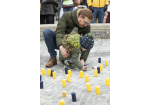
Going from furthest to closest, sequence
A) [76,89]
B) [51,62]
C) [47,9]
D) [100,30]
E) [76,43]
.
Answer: [100,30] < [47,9] < [51,62] < [76,43] < [76,89]

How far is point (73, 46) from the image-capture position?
398cm

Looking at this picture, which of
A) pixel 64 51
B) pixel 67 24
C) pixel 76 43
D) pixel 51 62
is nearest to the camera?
pixel 76 43

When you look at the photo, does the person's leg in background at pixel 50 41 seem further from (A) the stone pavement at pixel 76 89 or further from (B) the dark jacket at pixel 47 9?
(B) the dark jacket at pixel 47 9

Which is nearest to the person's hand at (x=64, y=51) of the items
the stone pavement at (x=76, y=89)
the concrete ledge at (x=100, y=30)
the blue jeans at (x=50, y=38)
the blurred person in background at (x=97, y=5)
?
the stone pavement at (x=76, y=89)

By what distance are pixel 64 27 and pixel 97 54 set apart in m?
1.92

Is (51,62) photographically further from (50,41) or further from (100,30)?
(100,30)

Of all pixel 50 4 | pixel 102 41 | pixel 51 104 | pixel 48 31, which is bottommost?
pixel 51 104

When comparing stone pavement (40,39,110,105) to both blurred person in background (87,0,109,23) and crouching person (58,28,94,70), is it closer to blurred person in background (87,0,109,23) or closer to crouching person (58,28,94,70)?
crouching person (58,28,94,70)

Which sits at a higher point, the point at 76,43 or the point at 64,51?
the point at 76,43

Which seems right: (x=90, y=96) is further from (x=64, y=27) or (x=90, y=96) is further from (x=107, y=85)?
(x=64, y=27)

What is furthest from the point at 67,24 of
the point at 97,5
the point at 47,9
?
the point at 97,5

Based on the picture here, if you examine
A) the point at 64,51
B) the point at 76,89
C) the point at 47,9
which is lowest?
the point at 76,89
